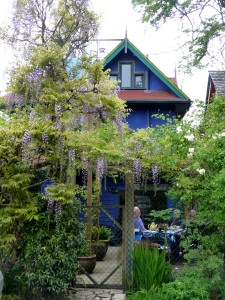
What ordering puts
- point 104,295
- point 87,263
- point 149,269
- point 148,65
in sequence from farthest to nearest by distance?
point 148,65
point 87,263
point 104,295
point 149,269

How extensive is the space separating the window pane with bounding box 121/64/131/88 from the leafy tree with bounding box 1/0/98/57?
8761 millimetres

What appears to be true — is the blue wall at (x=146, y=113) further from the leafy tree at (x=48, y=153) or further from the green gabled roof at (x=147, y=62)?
the leafy tree at (x=48, y=153)

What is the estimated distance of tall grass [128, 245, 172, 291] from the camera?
583cm

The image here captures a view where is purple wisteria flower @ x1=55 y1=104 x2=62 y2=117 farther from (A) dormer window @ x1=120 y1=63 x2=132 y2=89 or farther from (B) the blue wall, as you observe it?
(A) dormer window @ x1=120 y1=63 x2=132 y2=89

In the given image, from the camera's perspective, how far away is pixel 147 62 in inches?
588

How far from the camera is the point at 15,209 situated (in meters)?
5.38

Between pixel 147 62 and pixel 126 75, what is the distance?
3.28ft

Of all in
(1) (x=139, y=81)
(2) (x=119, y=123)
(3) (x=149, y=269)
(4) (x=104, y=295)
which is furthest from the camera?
(1) (x=139, y=81)

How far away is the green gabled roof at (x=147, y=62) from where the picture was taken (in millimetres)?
14828

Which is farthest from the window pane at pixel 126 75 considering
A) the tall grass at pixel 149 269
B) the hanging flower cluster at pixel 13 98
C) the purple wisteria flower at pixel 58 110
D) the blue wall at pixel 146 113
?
the tall grass at pixel 149 269

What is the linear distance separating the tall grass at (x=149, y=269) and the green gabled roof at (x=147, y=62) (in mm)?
9728

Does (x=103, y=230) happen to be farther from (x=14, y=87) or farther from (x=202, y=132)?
(x=14, y=87)

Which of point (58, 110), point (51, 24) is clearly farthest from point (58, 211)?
point (51, 24)

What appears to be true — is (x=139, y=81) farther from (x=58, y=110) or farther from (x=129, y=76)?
(x=58, y=110)
